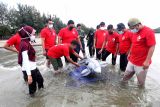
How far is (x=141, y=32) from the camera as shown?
671cm

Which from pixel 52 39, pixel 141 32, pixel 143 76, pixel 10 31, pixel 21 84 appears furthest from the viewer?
pixel 10 31

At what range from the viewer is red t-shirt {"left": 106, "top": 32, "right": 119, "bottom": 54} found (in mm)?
10905

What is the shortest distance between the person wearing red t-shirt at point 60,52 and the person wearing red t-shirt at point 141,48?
6.36 feet

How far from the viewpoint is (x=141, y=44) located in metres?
6.88

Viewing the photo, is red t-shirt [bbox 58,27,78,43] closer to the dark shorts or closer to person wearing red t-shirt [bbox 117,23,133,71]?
the dark shorts

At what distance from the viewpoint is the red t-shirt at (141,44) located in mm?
6457

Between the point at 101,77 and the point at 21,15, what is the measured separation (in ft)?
184

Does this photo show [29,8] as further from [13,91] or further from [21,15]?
[13,91]

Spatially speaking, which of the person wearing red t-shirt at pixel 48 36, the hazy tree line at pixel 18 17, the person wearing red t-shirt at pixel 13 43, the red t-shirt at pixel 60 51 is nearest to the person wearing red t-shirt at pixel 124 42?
the red t-shirt at pixel 60 51

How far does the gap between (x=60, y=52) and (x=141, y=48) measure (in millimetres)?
3016

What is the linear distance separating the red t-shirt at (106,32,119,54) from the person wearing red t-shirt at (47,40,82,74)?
215cm

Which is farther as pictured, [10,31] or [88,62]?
[10,31]

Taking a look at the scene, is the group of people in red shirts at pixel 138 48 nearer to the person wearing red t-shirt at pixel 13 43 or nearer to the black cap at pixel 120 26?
the black cap at pixel 120 26

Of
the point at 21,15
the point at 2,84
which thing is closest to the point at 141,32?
the point at 2,84
